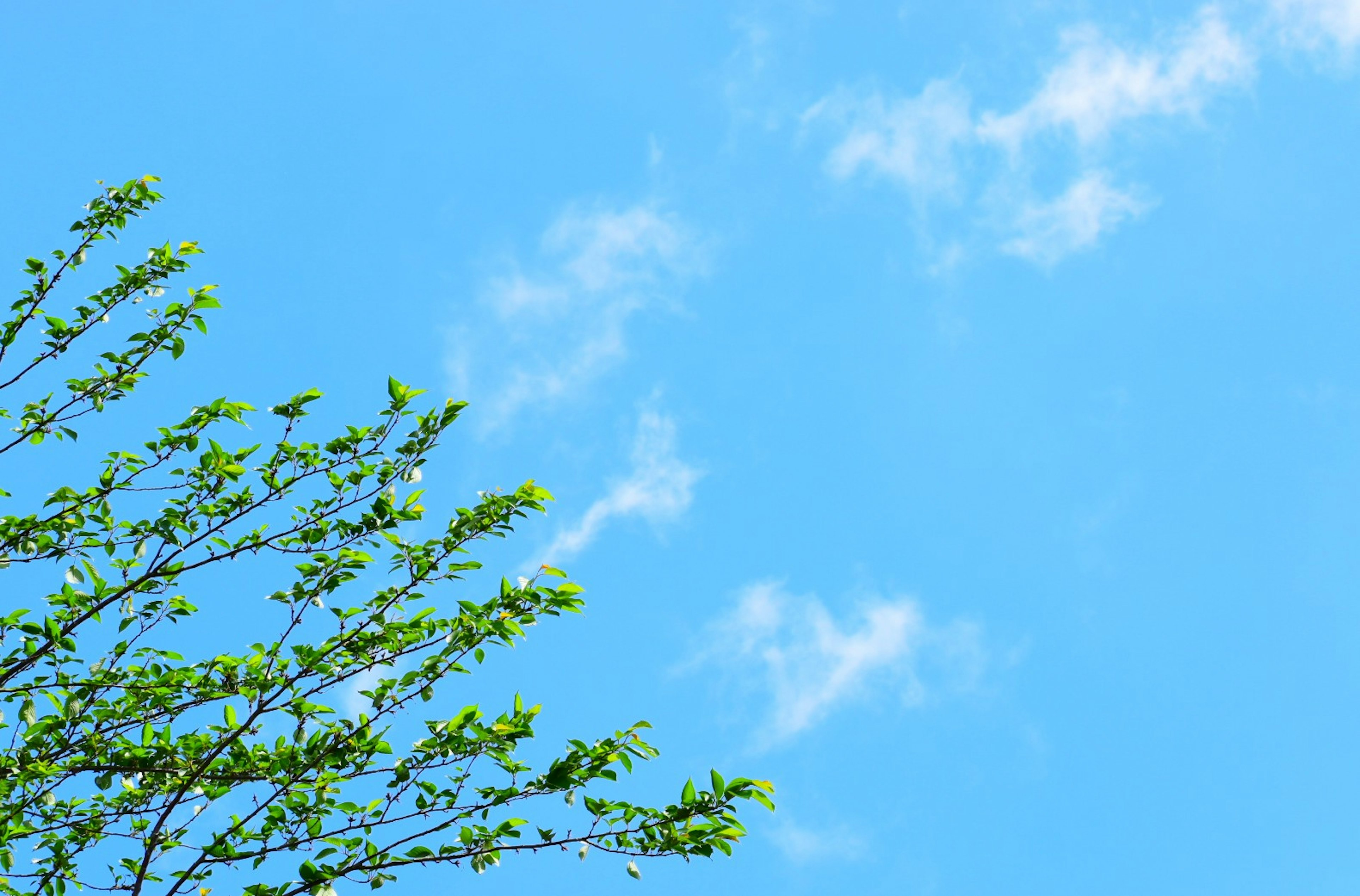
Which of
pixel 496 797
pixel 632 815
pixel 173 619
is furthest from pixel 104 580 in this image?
pixel 632 815

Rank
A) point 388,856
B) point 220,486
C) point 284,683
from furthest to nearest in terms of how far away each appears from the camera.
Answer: point 220,486, point 284,683, point 388,856

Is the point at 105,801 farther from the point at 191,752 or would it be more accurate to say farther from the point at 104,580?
the point at 104,580

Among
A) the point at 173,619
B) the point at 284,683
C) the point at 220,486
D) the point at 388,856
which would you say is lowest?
the point at 388,856

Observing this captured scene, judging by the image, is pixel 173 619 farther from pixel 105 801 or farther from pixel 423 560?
pixel 423 560

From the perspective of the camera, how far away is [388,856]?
Answer: 549 centimetres

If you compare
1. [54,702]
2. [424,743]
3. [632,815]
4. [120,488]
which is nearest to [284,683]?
[424,743]

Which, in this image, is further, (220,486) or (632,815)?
(220,486)

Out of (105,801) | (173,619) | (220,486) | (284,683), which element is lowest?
(105,801)

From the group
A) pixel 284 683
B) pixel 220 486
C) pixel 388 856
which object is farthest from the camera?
pixel 220 486

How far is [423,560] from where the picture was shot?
6.17 m

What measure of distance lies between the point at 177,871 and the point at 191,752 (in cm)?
65

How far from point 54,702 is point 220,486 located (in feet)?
4.94

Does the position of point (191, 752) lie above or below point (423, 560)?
below

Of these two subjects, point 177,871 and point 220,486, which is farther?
point 220,486
